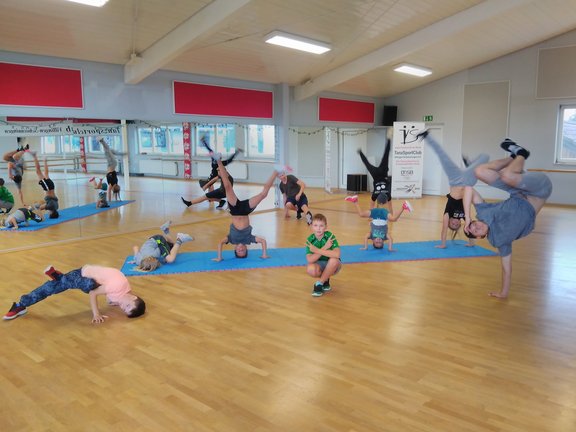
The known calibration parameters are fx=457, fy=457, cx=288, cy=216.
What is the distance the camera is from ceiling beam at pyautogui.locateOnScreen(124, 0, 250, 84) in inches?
237

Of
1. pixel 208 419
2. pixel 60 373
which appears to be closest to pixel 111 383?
pixel 60 373

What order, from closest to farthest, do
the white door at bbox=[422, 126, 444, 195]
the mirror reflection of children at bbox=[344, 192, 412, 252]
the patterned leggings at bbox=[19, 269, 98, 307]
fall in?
the patterned leggings at bbox=[19, 269, 98, 307] < the mirror reflection of children at bbox=[344, 192, 412, 252] < the white door at bbox=[422, 126, 444, 195]

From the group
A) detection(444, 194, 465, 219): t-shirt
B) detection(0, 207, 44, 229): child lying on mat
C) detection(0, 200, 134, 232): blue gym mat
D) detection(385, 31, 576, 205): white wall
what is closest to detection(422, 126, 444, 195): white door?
detection(385, 31, 576, 205): white wall

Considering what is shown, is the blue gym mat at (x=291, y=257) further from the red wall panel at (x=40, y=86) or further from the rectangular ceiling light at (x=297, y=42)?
the rectangular ceiling light at (x=297, y=42)

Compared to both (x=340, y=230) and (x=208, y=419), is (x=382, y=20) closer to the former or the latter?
(x=340, y=230)

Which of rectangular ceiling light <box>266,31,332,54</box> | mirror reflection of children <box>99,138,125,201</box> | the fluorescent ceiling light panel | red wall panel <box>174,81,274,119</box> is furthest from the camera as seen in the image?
red wall panel <box>174,81,274,119</box>

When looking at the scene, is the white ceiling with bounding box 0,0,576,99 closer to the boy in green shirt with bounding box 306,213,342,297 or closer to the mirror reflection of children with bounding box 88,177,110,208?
the mirror reflection of children with bounding box 88,177,110,208

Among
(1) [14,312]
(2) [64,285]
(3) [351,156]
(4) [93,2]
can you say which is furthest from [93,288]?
(3) [351,156]

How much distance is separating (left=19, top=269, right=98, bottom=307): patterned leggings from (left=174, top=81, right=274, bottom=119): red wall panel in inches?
207

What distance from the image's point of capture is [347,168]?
47.9 feet

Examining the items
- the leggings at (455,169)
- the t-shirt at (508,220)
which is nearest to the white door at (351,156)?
the leggings at (455,169)

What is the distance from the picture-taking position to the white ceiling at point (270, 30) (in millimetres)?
6121

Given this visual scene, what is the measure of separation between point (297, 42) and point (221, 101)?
227 cm

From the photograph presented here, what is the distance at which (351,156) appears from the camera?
14516 mm
